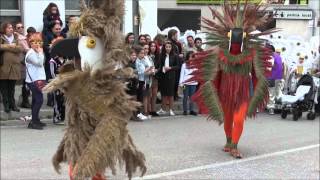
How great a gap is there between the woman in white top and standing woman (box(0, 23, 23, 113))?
712 millimetres

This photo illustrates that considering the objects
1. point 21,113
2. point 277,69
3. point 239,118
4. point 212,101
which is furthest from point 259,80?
point 277,69

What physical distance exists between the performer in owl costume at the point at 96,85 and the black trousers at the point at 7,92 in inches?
257

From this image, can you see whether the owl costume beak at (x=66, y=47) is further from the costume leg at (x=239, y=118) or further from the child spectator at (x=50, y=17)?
the child spectator at (x=50, y=17)

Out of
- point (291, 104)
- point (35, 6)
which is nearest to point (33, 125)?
point (35, 6)

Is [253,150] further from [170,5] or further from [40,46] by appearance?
[170,5]

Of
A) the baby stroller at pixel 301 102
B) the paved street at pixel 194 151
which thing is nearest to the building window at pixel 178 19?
the baby stroller at pixel 301 102

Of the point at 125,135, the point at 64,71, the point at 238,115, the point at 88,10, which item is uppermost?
the point at 88,10

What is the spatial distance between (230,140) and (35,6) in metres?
6.58

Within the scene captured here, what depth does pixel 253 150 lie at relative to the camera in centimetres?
820

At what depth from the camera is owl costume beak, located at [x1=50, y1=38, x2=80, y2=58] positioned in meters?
3.54

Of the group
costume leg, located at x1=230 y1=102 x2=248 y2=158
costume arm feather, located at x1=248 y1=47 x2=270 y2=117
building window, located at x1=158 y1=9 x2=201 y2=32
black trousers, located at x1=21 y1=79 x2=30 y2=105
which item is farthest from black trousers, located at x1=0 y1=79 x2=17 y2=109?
building window, located at x1=158 y1=9 x2=201 y2=32

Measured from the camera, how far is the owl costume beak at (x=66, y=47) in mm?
3541

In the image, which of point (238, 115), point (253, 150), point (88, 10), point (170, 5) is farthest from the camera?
point (170, 5)

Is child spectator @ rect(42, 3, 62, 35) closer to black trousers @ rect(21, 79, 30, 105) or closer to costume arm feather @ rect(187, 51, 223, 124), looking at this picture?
black trousers @ rect(21, 79, 30, 105)
